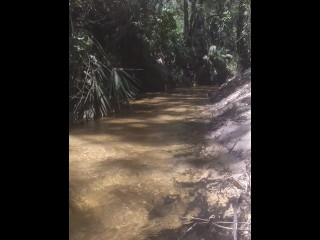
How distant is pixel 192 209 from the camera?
42.9 inches

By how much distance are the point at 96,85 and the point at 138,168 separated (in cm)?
36

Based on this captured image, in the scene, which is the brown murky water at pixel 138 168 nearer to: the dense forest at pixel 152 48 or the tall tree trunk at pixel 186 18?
the dense forest at pixel 152 48

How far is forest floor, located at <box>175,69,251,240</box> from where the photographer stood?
106 centimetres

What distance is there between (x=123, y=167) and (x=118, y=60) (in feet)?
1.33

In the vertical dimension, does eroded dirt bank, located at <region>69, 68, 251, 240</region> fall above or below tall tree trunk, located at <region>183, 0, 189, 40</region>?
below

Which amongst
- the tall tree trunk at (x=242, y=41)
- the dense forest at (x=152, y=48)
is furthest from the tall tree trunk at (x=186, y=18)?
the tall tree trunk at (x=242, y=41)

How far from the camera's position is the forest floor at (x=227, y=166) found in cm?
106

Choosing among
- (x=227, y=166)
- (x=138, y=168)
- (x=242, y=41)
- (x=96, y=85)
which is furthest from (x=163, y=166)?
(x=242, y=41)

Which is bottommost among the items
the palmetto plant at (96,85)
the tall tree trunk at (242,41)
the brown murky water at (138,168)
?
the brown murky water at (138,168)

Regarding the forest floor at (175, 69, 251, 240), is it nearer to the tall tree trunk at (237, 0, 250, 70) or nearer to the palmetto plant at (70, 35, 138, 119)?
the tall tree trunk at (237, 0, 250, 70)

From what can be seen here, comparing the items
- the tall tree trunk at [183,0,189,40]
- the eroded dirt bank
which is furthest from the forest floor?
the tall tree trunk at [183,0,189,40]

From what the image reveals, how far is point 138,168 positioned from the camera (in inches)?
45.2

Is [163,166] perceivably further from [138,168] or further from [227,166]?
[227,166]
